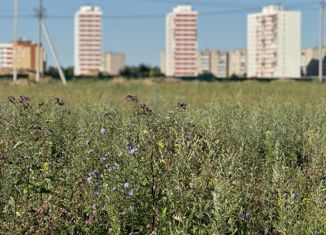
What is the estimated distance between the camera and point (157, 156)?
11.8 ft

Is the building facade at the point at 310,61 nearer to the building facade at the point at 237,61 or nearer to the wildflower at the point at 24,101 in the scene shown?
the building facade at the point at 237,61

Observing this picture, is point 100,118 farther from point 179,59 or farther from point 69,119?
point 179,59

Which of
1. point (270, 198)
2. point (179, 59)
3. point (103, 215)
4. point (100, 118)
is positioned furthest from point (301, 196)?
point (179, 59)

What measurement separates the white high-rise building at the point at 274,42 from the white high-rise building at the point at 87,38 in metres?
26.8

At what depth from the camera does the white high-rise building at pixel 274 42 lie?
327ft

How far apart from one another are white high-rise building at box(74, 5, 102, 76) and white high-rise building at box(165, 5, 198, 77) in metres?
13.1

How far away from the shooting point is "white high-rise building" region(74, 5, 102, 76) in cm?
10450

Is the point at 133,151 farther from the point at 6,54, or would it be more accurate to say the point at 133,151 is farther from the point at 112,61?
the point at 112,61

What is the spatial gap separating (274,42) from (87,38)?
32551mm

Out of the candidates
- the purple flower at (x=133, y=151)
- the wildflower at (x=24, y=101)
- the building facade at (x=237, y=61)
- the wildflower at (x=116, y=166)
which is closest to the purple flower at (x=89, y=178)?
the wildflower at (x=116, y=166)

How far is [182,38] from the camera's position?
4279 inches

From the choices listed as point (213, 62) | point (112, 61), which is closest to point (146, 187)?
point (213, 62)

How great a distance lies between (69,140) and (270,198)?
5.91ft

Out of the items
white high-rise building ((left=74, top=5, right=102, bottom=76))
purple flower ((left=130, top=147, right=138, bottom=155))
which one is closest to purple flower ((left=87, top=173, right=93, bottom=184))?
purple flower ((left=130, top=147, right=138, bottom=155))
